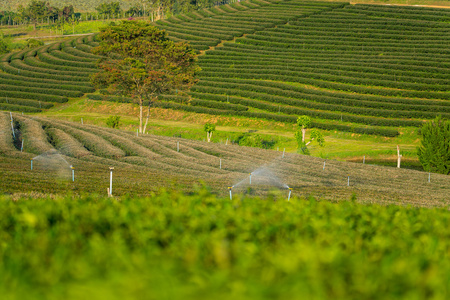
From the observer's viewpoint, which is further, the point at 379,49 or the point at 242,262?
the point at 379,49

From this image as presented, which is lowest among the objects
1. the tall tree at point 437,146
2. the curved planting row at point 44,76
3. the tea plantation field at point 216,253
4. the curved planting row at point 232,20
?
the tall tree at point 437,146

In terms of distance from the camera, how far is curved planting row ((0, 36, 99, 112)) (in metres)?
78.4

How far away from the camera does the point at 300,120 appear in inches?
2344

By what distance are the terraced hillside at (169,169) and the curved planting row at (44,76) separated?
1469 inches

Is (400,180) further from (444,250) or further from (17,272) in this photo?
(17,272)

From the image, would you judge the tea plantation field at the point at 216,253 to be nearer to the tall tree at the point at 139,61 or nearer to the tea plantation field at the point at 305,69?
the tall tree at the point at 139,61

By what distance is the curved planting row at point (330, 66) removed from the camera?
231 feet

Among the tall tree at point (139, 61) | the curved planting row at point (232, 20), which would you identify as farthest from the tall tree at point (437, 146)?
the curved planting row at point (232, 20)

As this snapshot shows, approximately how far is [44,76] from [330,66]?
→ 177 ft

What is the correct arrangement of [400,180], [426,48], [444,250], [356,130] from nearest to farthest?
1. [444,250]
2. [400,180]
3. [356,130]
4. [426,48]

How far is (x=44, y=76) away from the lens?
291ft

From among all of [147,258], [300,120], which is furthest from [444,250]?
[300,120]

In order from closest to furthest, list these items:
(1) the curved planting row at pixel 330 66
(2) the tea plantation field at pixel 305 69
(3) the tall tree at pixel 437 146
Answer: (3) the tall tree at pixel 437 146
(1) the curved planting row at pixel 330 66
(2) the tea plantation field at pixel 305 69

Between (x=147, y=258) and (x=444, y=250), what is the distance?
3937 mm
